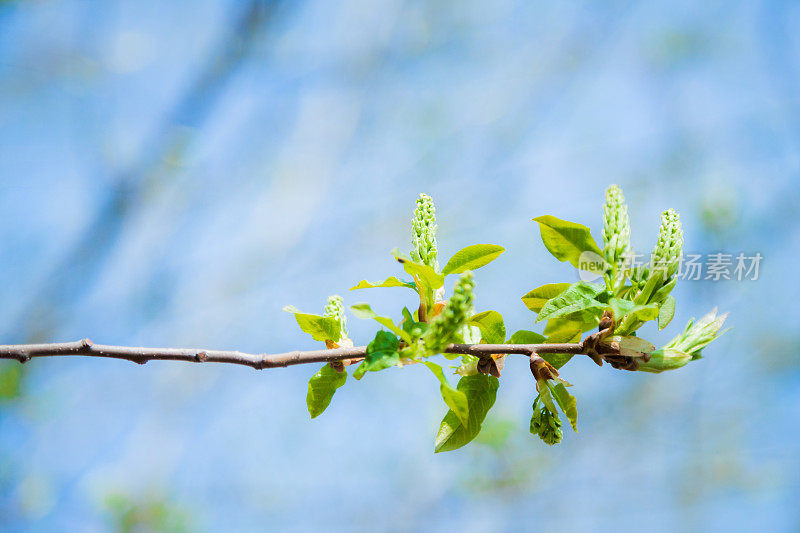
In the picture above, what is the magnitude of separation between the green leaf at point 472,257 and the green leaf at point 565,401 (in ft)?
0.49

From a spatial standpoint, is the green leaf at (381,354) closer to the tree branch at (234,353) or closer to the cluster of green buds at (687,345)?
the tree branch at (234,353)

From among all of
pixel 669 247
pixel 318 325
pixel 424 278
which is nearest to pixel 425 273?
pixel 424 278

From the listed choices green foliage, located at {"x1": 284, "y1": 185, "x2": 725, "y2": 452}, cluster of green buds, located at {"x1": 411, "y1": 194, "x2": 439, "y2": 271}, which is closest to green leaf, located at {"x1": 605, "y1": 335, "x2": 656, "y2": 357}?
green foliage, located at {"x1": 284, "y1": 185, "x2": 725, "y2": 452}

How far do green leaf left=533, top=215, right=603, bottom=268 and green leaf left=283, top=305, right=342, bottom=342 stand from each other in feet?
0.77

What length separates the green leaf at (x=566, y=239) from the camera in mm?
575

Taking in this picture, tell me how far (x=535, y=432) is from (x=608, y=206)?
25cm

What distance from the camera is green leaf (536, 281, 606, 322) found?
530 mm

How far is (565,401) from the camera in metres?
0.58

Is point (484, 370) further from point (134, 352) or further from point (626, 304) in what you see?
point (134, 352)

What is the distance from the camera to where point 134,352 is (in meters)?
0.54

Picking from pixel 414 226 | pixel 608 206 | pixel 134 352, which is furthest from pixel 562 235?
pixel 134 352

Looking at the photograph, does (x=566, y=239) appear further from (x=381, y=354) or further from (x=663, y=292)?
(x=381, y=354)

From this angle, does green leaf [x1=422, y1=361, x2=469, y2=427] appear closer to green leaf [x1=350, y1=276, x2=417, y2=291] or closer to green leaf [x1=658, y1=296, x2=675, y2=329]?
green leaf [x1=350, y1=276, x2=417, y2=291]

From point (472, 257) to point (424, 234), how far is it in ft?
0.22
